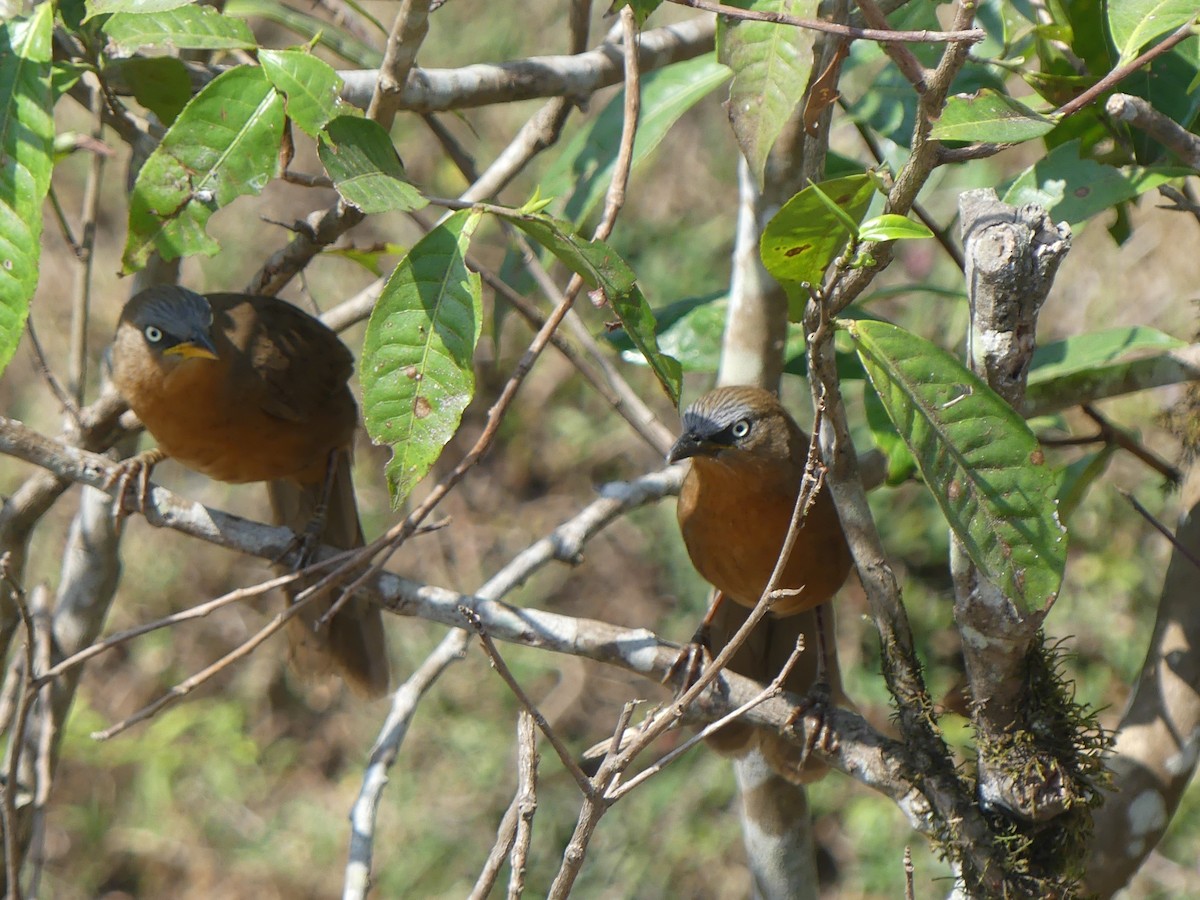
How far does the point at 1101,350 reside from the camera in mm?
3510

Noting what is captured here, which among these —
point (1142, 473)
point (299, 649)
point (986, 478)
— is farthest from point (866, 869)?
point (986, 478)

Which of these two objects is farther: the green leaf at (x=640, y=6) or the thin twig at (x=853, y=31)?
the green leaf at (x=640, y=6)

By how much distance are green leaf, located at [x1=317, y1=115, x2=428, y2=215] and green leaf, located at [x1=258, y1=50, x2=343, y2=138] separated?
0.19 meters

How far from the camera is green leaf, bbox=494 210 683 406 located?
7.92 feet

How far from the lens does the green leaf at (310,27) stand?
4.20 metres

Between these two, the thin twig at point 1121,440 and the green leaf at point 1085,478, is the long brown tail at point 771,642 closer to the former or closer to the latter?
the green leaf at point 1085,478

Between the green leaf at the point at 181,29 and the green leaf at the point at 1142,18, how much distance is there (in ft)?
6.31

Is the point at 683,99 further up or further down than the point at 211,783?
further up

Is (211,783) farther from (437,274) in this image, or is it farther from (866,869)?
(437,274)

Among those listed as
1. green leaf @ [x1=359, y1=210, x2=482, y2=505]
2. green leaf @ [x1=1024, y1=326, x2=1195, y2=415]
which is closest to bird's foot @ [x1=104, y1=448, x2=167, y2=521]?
green leaf @ [x1=359, y1=210, x2=482, y2=505]

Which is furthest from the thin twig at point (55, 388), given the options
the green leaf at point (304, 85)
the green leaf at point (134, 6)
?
the green leaf at point (304, 85)

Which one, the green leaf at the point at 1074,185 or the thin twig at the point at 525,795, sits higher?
the green leaf at the point at 1074,185

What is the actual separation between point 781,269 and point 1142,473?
20.2 ft

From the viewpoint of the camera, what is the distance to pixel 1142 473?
7703 millimetres
